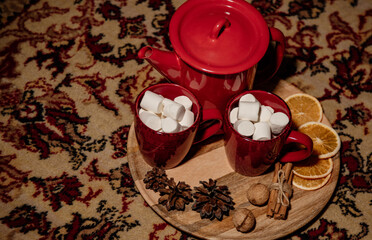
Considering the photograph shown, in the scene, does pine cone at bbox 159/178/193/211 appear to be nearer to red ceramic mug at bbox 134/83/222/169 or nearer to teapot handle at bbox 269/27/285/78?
red ceramic mug at bbox 134/83/222/169

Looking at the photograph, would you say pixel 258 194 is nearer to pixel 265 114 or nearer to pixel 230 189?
pixel 230 189

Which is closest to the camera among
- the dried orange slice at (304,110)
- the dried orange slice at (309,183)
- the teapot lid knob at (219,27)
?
the teapot lid knob at (219,27)

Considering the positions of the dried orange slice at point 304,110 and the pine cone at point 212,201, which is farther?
the dried orange slice at point 304,110

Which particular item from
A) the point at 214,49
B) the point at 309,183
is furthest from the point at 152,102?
the point at 309,183

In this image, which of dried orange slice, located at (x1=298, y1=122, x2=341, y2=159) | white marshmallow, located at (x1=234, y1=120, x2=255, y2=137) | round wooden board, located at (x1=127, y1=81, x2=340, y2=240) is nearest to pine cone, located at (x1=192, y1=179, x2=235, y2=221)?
round wooden board, located at (x1=127, y1=81, x2=340, y2=240)

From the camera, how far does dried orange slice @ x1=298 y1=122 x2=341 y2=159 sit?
91 centimetres

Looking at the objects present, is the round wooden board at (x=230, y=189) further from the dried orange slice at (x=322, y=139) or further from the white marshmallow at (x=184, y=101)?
the white marshmallow at (x=184, y=101)

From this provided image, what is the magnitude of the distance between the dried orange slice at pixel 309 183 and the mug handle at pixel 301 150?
0.06 metres

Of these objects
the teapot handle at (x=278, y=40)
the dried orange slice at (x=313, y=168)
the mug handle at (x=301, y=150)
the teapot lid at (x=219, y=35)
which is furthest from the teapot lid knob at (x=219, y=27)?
the dried orange slice at (x=313, y=168)

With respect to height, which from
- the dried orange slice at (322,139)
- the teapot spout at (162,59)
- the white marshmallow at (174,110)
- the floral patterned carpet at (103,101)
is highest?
the teapot spout at (162,59)

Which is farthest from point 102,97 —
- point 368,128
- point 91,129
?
point 368,128

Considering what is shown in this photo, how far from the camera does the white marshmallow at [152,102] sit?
0.78 m

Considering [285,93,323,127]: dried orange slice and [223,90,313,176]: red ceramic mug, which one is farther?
[285,93,323,127]: dried orange slice

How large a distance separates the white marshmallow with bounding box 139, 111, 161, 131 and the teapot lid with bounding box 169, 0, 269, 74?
0.47 ft
